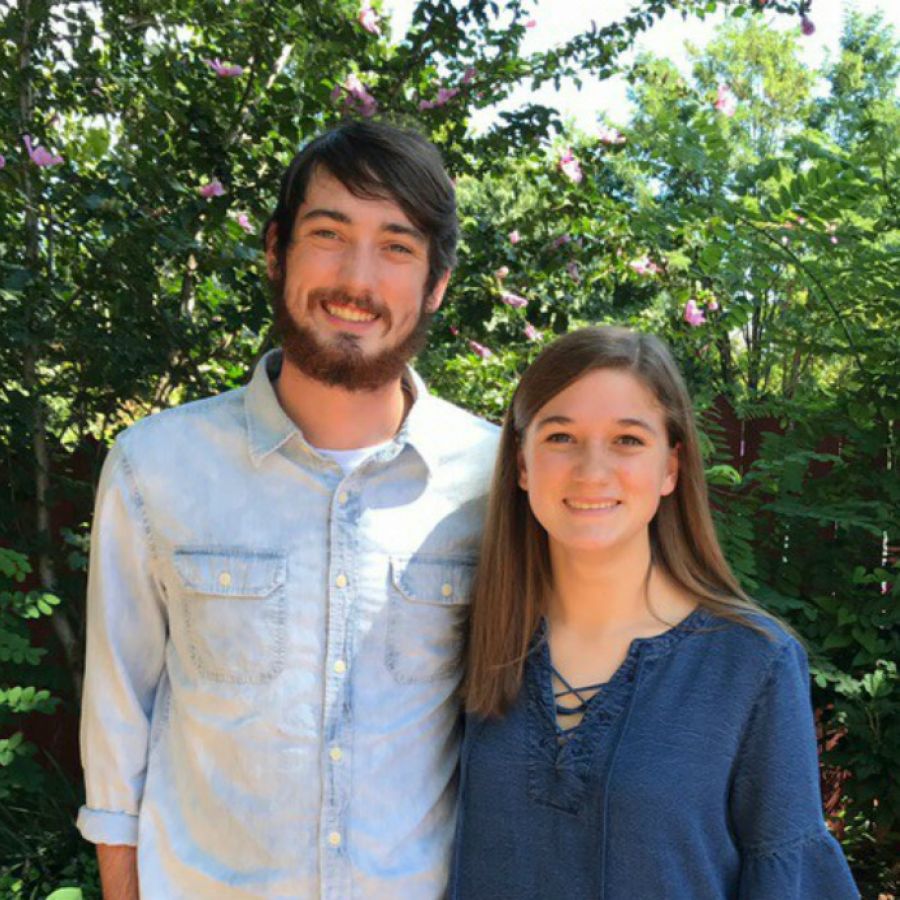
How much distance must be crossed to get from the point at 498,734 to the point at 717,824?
37 cm

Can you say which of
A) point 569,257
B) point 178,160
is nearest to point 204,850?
point 178,160

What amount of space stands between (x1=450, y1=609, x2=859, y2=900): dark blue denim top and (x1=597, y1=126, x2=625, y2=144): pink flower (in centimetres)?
294

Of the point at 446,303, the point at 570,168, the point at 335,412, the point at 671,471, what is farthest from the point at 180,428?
the point at 570,168

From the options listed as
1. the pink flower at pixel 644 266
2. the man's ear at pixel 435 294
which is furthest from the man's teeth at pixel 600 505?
the pink flower at pixel 644 266

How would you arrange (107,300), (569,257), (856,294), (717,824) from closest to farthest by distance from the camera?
(717,824) < (856,294) < (107,300) < (569,257)

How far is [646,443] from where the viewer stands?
1.83 metres

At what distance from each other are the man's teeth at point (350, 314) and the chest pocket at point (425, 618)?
0.42 metres

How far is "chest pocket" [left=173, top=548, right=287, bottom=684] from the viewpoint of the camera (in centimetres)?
185

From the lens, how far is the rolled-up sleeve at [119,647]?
1.95m

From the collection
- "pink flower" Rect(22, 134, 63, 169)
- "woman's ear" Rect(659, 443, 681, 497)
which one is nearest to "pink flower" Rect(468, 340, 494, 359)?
"pink flower" Rect(22, 134, 63, 169)

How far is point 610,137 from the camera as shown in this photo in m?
4.37

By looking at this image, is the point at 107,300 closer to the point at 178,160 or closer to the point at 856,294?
the point at 178,160

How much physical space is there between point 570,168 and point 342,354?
255 cm

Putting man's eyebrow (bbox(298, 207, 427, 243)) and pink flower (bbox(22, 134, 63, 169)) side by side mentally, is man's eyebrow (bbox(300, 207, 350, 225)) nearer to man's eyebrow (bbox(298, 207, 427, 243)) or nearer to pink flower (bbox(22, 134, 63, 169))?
man's eyebrow (bbox(298, 207, 427, 243))
